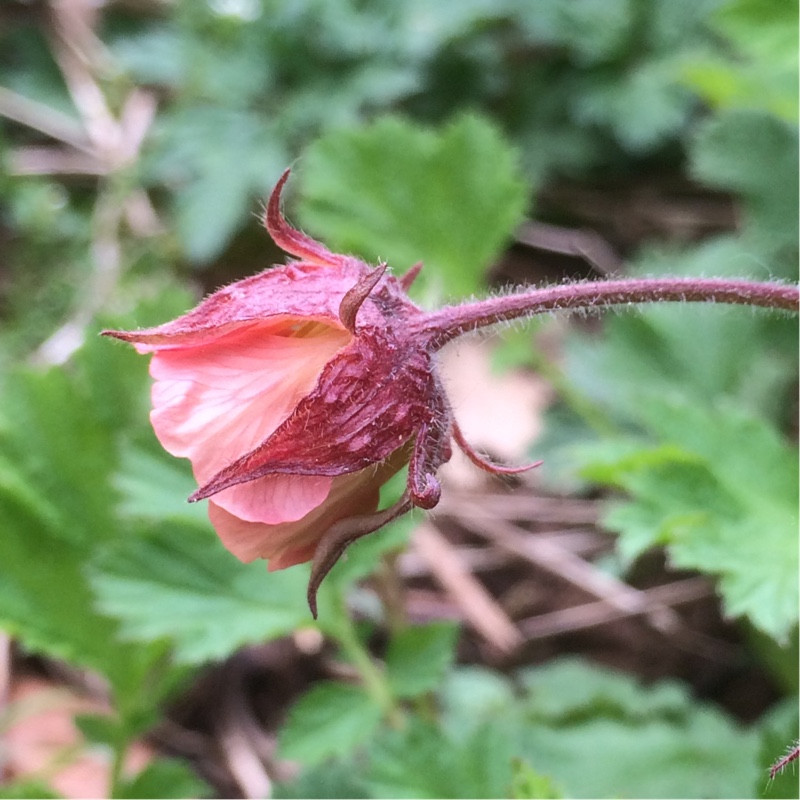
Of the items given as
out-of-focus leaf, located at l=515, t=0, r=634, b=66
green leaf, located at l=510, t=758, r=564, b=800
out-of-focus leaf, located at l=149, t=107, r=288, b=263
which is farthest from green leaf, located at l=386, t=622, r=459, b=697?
out-of-focus leaf, located at l=515, t=0, r=634, b=66

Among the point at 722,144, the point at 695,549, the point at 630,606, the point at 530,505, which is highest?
the point at 722,144

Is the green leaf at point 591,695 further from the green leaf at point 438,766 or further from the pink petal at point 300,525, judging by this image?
the pink petal at point 300,525

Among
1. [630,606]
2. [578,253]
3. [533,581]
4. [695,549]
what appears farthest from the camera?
[578,253]

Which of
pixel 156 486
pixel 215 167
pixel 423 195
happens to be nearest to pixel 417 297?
pixel 423 195

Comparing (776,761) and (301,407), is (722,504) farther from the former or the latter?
(301,407)

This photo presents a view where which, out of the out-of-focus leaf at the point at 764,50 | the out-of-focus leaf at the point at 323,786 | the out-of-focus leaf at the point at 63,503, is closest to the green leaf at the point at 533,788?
the out-of-focus leaf at the point at 323,786

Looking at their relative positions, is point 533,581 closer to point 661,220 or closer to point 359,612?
point 359,612

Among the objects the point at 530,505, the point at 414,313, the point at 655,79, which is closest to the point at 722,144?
the point at 655,79

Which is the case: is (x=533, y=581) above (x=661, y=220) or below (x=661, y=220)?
below
